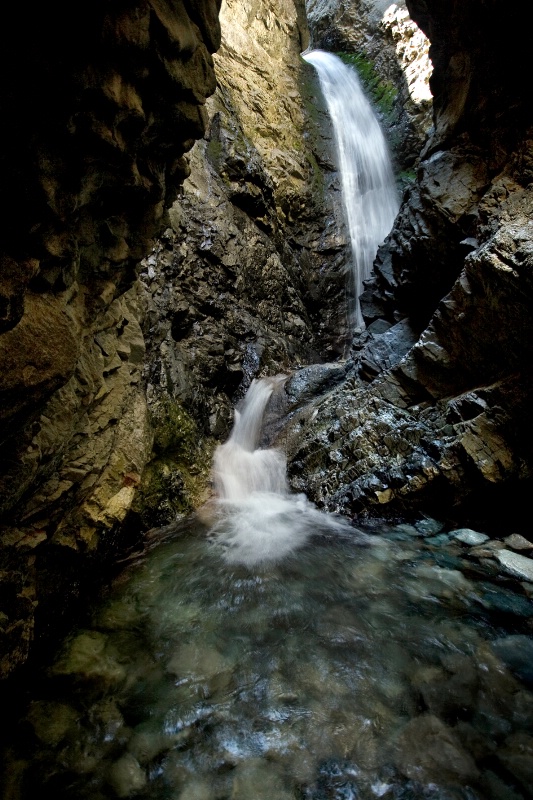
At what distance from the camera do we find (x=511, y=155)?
20.1ft

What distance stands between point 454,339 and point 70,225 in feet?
18.0

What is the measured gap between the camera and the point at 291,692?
2.93 metres

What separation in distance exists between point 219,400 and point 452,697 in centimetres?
683

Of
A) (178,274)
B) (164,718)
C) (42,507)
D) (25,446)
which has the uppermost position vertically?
(178,274)

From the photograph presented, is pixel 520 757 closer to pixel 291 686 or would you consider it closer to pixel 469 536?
pixel 291 686

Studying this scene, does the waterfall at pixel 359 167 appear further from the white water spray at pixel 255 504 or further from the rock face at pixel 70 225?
the rock face at pixel 70 225

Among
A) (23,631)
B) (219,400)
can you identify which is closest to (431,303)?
(219,400)

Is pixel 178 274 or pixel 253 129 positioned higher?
pixel 253 129

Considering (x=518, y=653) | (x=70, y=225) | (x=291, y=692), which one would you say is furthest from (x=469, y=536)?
(x=70, y=225)

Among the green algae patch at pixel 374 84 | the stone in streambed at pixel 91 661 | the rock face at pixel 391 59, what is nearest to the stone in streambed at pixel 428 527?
the stone in streambed at pixel 91 661

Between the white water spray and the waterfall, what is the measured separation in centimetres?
751

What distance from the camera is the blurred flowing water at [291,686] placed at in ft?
7.63

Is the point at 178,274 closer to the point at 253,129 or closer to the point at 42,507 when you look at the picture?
the point at 42,507

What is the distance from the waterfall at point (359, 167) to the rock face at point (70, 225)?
39.4 ft
